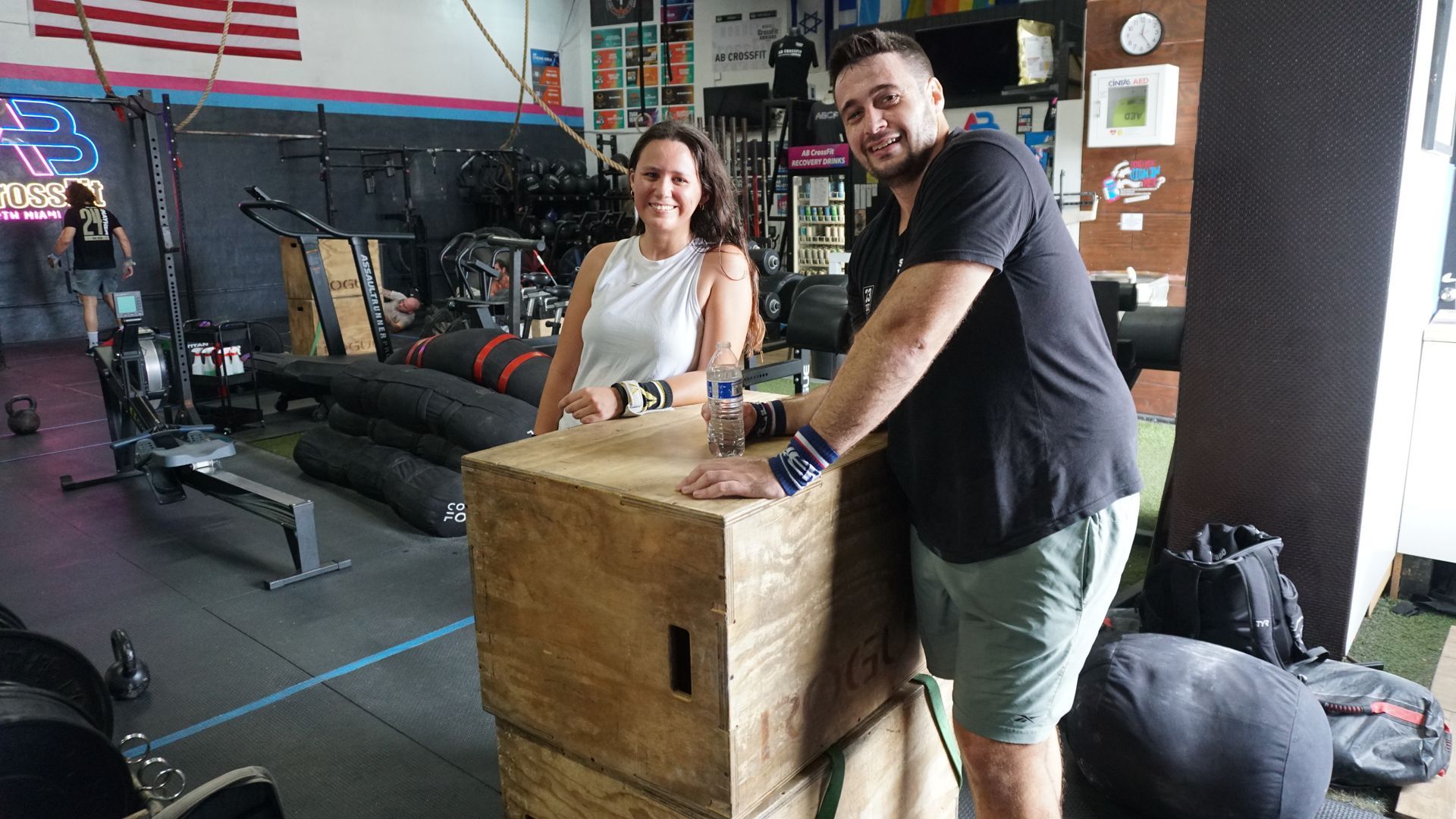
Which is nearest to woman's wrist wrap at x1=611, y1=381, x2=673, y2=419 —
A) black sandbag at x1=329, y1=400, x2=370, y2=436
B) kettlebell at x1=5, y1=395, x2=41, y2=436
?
black sandbag at x1=329, y1=400, x2=370, y2=436

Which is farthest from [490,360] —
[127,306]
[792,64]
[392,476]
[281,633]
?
[792,64]

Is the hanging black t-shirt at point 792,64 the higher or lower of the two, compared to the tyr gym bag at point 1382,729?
higher

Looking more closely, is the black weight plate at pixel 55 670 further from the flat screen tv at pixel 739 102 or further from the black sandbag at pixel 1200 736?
the flat screen tv at pixel 739 102

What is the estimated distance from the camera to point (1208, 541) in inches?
98.0

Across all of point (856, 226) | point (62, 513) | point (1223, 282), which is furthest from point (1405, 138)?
point (856, 226)

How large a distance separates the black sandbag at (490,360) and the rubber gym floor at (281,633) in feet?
2.41

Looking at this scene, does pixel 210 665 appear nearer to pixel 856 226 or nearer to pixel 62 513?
pixel 62 513

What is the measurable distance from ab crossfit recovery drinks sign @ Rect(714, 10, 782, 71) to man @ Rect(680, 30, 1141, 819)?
1104 centimetres

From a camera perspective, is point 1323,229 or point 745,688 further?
point 1323,229

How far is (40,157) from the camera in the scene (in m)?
8.55

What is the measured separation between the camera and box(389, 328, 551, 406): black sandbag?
14.2 feet

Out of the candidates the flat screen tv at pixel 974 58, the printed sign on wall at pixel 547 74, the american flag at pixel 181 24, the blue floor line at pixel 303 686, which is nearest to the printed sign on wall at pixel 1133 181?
the flat screen tv at pixel 974 58

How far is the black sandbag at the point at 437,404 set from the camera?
3957 mm

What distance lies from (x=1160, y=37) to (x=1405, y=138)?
3.68 metres
